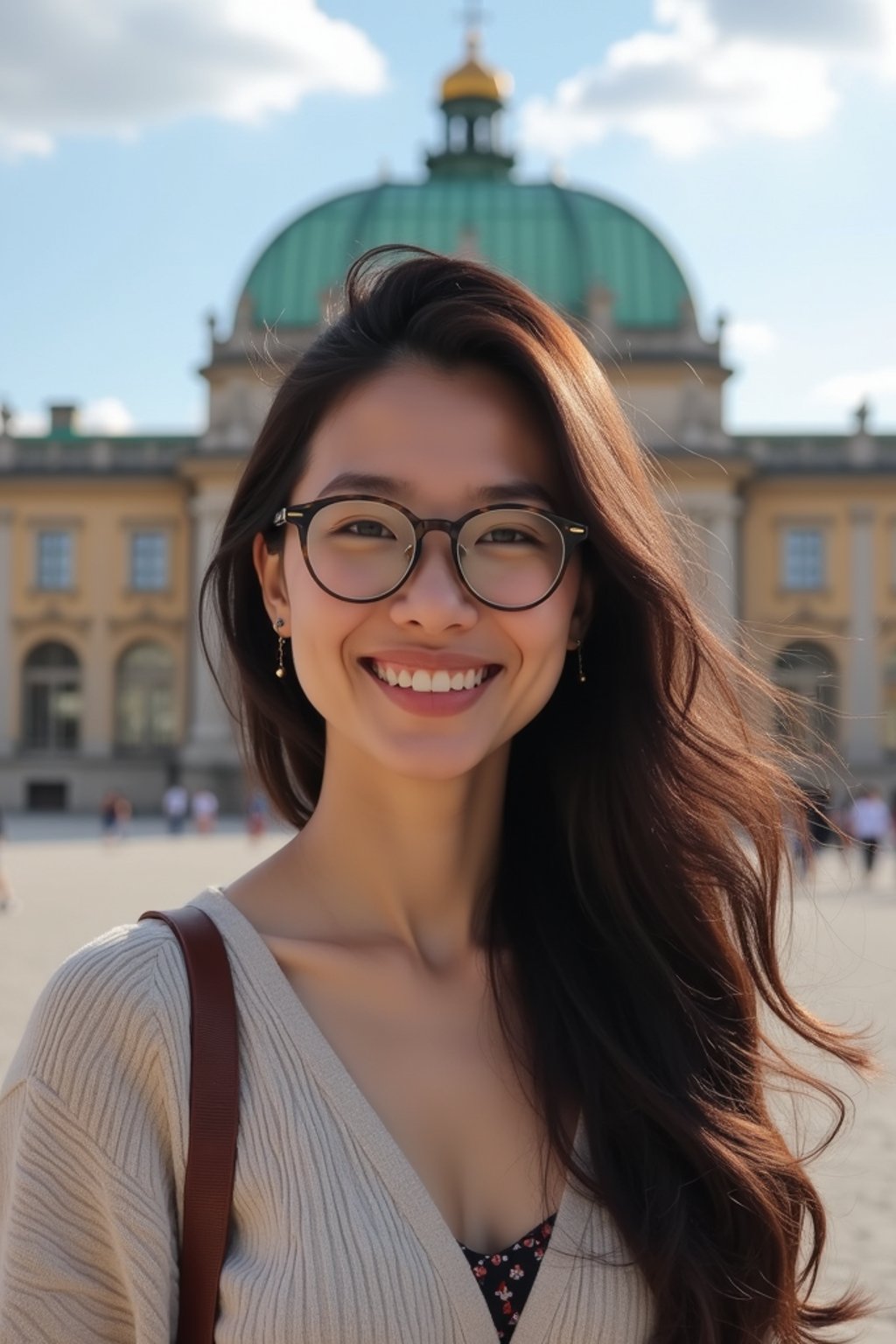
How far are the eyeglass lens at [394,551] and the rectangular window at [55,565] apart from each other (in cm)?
4964

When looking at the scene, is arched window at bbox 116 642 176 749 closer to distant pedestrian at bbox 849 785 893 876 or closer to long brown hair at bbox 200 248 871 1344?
distant pedestrian at bbox 849 785 893 876

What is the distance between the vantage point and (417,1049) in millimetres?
2213

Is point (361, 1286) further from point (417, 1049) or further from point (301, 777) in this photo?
point (301, 777)

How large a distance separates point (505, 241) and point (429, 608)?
162 feet

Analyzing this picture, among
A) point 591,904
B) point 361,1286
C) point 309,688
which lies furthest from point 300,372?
point 361,1286

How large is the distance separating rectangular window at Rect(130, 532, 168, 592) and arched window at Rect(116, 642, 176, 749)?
1.96 m

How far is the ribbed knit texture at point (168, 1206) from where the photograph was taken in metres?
1.89

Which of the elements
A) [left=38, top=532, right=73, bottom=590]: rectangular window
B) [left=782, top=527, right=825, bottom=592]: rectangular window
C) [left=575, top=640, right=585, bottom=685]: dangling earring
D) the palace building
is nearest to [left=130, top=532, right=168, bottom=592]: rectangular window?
the palace building

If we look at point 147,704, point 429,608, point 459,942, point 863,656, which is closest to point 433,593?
point 429,608

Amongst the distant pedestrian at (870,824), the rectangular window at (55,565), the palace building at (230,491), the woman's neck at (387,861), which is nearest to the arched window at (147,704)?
the palace building at (230,491)

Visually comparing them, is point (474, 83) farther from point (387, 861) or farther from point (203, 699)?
point (387, 861)

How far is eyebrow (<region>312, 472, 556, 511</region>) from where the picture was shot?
7.25ft

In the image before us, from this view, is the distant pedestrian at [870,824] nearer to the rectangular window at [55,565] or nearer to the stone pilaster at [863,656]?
the stone pilaster at [863,656]

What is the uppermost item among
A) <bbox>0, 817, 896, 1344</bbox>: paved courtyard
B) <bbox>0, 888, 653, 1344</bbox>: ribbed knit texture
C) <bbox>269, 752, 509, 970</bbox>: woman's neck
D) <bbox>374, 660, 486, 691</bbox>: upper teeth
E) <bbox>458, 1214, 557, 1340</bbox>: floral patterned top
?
<bbox>374, 660, 486, 691</bbox>: upper teeth
